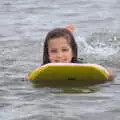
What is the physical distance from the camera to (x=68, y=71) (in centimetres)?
784

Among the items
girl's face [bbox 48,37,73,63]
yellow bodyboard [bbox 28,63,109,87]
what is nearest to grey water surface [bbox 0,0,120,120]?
yellow bodyboard [bbox 28,63,109,87]

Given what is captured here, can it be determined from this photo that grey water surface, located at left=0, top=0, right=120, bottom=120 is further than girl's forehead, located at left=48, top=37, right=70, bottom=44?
No

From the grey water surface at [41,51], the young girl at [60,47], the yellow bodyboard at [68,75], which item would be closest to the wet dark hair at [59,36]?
the young girl at [60,47]

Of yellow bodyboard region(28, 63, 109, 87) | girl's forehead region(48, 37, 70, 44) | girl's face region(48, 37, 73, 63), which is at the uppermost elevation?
girl's forehead region(48, 37, 70, 44)

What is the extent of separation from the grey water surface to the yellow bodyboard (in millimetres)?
168

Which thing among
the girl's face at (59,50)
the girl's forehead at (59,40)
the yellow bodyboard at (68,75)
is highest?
the girl's forehead at (59,40)

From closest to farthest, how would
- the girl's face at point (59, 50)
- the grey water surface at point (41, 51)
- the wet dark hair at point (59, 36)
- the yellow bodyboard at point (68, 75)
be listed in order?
the grey water surface at point (41, 51), the yellow bodyboard at point (68, 75), the girl's face at point (59, 50), the wet dark hair at point (59, 36)

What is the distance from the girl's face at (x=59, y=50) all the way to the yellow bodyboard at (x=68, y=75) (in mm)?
206

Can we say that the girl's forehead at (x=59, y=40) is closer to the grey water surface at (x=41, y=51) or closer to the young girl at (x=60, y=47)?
the young girl at (x=60, y=47)

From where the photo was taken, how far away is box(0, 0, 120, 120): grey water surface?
682 cm

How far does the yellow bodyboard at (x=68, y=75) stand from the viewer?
7.76m

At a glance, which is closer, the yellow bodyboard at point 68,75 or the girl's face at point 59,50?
the yellow bodyboard at point 68,75

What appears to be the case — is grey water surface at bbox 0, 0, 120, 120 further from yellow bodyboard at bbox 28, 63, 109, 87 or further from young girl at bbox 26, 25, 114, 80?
young girl at bbox 26, 25, 114, 80

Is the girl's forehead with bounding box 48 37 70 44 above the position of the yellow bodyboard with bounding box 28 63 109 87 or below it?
above
